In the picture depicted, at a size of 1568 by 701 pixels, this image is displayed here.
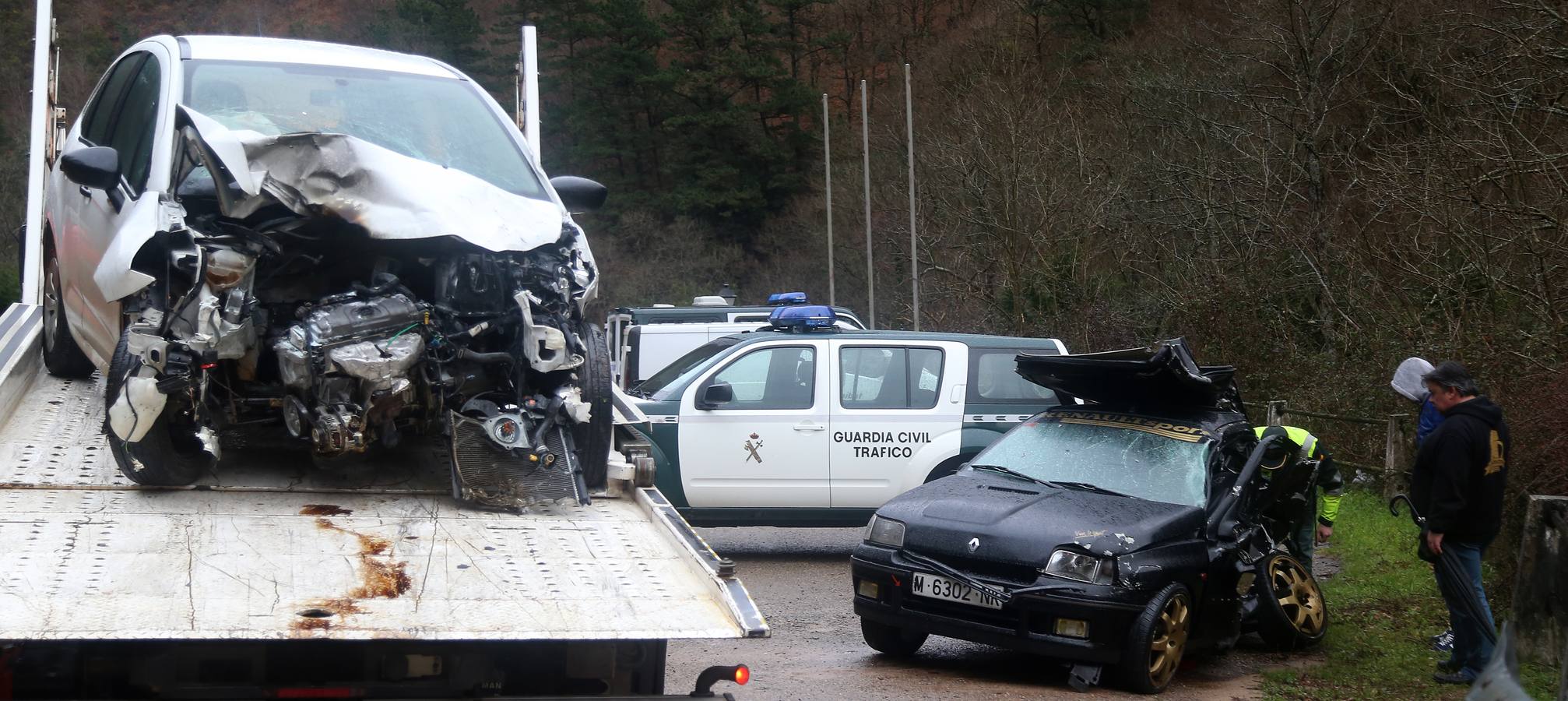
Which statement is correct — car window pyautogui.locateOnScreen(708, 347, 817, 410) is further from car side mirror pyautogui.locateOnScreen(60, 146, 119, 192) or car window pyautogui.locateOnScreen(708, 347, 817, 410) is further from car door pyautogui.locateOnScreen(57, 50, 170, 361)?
car side mirror pyautogui.locateOnScreen(60, 146, 119, 192)

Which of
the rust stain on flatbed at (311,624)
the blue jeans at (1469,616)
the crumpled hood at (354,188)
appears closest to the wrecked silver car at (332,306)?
the crumpled hood at (354,188)

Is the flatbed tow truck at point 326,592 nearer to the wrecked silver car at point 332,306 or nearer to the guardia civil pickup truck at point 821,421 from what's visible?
the wrecked silver car at point 332,306

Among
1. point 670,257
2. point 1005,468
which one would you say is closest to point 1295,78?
point 1005,468

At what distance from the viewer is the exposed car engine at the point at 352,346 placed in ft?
17.0

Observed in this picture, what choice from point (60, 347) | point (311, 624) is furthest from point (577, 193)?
point (311, 624)

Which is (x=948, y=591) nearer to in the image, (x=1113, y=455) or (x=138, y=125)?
(x=1113, y=455)

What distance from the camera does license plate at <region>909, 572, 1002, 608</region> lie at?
732 cm

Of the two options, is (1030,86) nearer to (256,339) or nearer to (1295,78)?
(1295,78)

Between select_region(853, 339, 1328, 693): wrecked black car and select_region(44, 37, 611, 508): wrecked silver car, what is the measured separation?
96.8 inches

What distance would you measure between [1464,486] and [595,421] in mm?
4440

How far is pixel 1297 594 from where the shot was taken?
8.32 meters

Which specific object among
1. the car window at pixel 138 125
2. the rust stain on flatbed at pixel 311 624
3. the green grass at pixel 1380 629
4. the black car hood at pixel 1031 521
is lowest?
the green grass at pixel 1380 629

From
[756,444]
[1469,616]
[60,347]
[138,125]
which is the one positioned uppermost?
[138,125]

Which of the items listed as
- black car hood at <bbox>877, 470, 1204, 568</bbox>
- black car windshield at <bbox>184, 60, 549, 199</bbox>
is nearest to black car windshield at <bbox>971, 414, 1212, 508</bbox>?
black car hood at <bbox>877, 470, 1204, 568</bbox>
